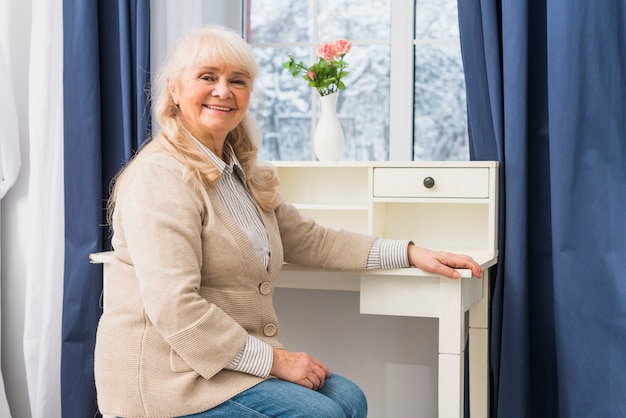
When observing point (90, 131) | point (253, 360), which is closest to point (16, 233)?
point (90, 131)

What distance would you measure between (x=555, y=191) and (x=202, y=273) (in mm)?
955

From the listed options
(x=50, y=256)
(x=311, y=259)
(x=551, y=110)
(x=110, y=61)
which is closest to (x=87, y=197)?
(x=50, y=256)

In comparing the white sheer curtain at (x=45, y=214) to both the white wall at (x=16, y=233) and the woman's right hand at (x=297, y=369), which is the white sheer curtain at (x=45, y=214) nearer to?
the white wall at (x=16, y=233)

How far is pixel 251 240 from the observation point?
1.68 meters

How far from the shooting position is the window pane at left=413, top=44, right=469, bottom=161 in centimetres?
254

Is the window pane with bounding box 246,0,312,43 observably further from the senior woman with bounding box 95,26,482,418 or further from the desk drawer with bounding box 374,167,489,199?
the senior woman with bounding box 95,26,482,418

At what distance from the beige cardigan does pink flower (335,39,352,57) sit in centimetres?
83

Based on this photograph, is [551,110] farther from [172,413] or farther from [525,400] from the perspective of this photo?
[172,413]

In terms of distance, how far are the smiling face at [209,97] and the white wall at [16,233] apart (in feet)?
3.03

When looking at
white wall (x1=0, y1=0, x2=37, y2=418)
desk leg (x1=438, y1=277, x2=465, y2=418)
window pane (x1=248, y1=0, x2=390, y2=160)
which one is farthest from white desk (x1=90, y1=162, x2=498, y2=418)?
white wall (x1=0, y1=0, x2=37, y2=418)

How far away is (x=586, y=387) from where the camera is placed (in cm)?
203

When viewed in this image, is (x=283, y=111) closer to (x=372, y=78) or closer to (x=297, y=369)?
(x=372, y=78)

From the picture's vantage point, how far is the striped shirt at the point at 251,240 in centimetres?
154

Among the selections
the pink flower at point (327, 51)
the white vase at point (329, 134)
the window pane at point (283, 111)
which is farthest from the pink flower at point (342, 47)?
the window pane at point (283, 111)
